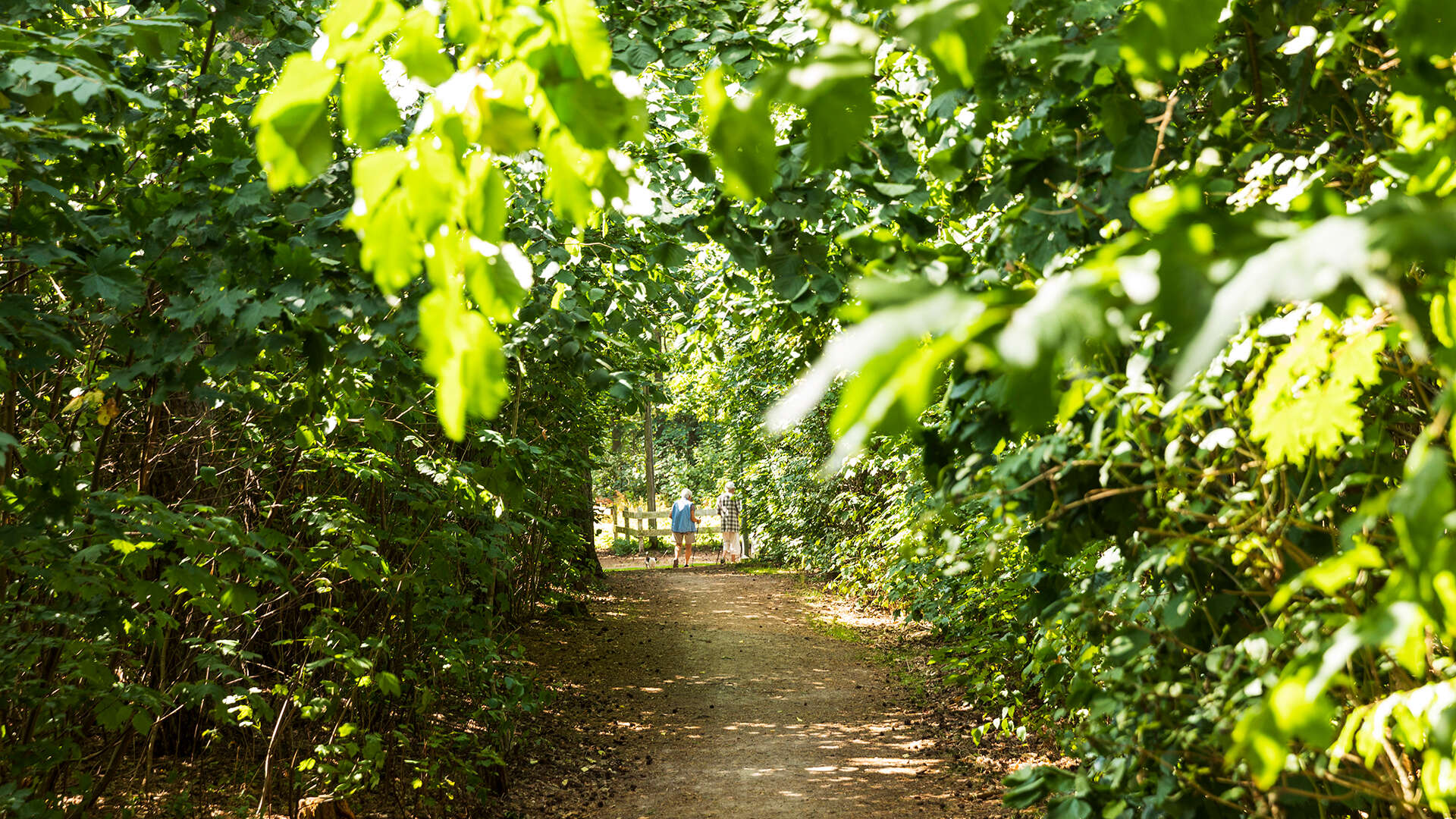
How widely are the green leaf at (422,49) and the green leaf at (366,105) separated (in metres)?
0.03

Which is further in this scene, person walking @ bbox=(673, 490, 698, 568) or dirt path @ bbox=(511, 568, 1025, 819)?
person walking @ bbox=(673, 490, 698, 568)

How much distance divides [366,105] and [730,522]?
65.3 ft

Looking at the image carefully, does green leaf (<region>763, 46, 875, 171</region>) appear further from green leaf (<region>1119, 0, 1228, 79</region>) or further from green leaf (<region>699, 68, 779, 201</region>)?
green leaf (<region>1119, 0, 1228, 79</region>)

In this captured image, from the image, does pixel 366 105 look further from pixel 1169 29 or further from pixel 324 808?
pixel 324 808

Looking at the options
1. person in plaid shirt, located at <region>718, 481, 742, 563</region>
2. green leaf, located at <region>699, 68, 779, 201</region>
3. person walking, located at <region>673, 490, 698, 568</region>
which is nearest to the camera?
green leaf, located at <region>699, 68, 779, 201</region>

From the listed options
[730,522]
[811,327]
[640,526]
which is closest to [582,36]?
[811,327]

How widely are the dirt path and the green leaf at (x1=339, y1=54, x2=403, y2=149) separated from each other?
16.2ft

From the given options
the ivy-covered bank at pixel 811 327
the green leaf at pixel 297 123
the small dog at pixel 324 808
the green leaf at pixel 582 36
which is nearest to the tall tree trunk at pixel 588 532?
the ivy-covered bank at pixel 811 327

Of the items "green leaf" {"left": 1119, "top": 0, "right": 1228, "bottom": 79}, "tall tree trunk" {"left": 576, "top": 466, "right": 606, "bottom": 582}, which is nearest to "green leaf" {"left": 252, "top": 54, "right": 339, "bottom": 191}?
"green leaf" {"left": 1119, "top": 0, "right": 1228, "bottom": 79}

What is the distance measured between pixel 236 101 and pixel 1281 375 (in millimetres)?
3500

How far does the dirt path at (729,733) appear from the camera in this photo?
551 cm

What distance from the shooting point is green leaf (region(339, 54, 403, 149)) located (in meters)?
1.03

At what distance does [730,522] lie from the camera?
20750 millimetres

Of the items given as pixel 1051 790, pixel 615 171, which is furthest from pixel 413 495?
pixel 615 171
